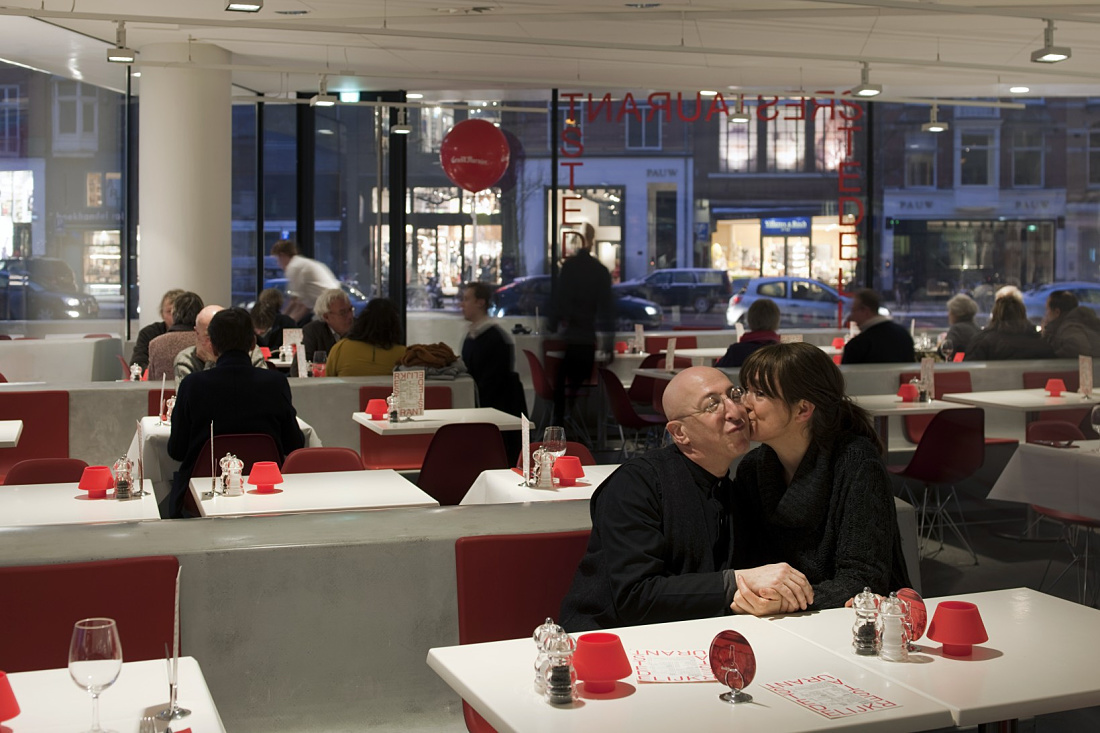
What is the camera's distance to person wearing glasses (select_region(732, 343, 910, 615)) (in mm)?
2816

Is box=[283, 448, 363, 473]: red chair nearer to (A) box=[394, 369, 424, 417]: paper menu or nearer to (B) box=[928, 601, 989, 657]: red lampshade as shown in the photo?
(A) box=[394, 369, 424, 417]: paper menu

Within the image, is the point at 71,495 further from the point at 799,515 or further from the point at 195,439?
the point at 799,515

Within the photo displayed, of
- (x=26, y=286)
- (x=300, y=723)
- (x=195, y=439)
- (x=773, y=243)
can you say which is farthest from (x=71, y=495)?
(x=773, y=243)

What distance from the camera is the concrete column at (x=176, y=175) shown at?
34.0ft

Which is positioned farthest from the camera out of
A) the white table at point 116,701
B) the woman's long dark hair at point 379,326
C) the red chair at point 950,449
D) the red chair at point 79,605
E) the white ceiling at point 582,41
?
the white ceiling at point 582,41

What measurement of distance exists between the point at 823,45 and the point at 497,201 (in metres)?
4.29

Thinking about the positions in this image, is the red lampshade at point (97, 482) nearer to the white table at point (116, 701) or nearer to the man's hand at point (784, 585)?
the white table at point (116, 701)

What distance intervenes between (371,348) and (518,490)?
347cm

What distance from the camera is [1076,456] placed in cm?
544

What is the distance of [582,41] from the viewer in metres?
10.3

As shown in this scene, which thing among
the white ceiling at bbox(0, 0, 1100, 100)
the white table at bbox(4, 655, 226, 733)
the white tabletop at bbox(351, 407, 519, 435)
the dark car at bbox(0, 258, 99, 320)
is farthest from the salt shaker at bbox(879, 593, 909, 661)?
the dark car at bbox(0, 258, 99, 320)

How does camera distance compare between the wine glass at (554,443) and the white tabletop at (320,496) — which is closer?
the white tabletop at (320,496)

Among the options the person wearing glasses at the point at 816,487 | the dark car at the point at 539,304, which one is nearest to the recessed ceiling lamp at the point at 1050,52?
the dark car at the point at 539,304

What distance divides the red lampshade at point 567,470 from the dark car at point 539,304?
853cm
